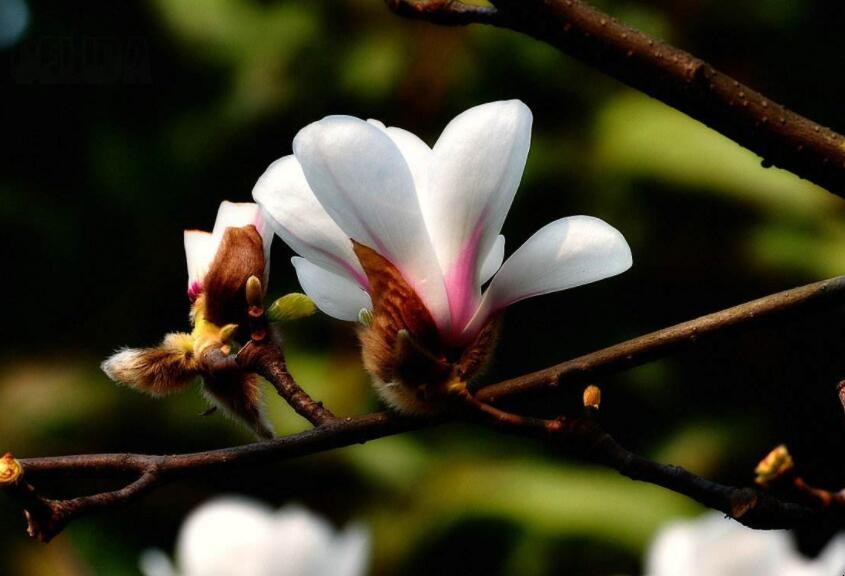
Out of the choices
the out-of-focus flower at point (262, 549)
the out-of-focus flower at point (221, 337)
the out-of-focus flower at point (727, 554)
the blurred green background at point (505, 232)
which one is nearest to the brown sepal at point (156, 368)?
the out-of-focus flower at point (221, 337)

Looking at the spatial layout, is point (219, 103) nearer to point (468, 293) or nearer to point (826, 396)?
point (826, 396)

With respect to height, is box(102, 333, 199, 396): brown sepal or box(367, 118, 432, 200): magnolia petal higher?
box(367, 118, 432, 200): magnolia petal

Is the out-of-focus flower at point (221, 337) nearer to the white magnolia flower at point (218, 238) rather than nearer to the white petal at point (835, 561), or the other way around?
the white magnolia flower at point (218, 238)

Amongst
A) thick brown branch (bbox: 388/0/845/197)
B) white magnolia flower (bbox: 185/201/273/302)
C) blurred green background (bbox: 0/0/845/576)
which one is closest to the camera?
thick brown branch (bbox: 388/0/845/197)

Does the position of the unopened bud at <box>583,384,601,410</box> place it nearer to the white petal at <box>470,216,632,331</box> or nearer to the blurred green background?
the white petal at <box>470,216,632,331</box>

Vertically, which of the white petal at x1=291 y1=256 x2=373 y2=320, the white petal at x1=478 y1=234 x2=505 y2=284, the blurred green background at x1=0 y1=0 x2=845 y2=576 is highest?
the white petal at x1=478 y1=234 x2=505 y2=284

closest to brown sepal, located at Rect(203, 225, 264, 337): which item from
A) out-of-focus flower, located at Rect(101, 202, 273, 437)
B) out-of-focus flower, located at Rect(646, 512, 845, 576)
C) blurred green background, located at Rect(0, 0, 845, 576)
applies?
out-of-focus flower, located at Rect(101, 202, 273, 437)

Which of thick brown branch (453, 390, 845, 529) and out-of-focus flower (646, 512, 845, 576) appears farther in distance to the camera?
out-of-focus flower (646, 512, 845, 576)
